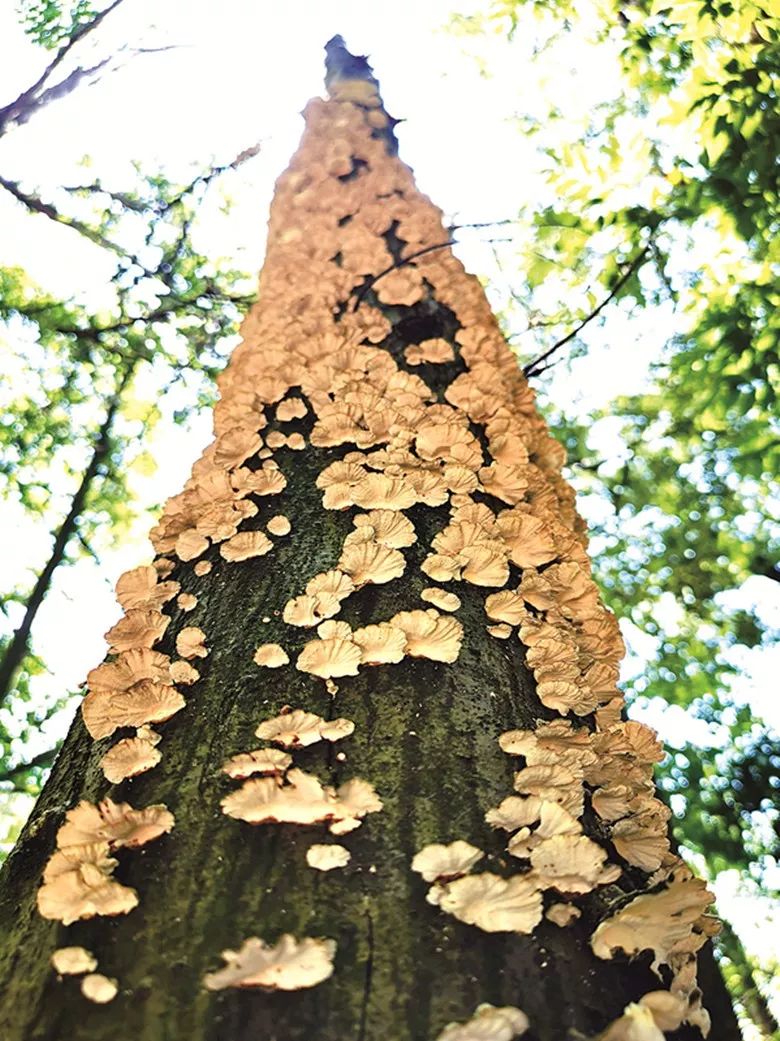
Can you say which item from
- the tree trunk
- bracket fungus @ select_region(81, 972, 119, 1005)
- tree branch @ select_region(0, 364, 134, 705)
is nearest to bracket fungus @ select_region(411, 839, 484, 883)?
the tree trunk

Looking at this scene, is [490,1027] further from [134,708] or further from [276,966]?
[134,708]

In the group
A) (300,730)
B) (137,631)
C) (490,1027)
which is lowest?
(490,1027)

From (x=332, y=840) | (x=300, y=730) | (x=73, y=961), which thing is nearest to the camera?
(x=73, y=961)

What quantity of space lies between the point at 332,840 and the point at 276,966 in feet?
0.65

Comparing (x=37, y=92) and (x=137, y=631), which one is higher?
(x=37, y=92)

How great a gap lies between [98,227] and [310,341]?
4649 millimetres

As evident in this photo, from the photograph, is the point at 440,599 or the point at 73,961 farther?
the point at 440,599

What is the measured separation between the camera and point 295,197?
11.7ft

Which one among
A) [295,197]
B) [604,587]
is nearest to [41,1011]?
[295,197]

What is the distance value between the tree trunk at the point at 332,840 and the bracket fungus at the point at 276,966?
0.01m

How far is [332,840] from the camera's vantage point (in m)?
1.05

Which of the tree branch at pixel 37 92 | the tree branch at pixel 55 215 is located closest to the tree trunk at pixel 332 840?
the tree branch at pixel 37 92

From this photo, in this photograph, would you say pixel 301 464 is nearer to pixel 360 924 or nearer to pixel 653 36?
pixel 360 924

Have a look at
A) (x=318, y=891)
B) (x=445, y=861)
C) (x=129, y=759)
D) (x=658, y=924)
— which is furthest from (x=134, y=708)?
(x=658, y=924)
